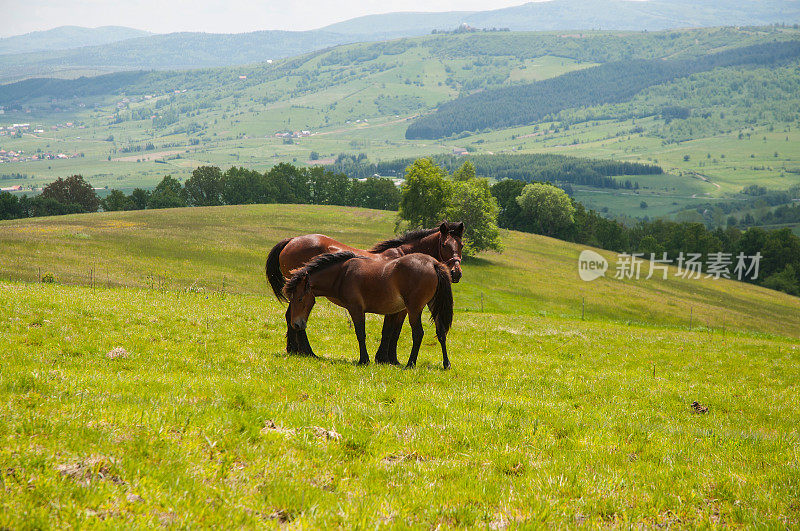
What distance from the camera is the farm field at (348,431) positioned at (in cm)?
615

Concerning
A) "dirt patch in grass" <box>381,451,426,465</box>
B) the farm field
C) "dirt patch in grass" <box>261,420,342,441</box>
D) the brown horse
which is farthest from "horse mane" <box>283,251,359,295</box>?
"dirt patch in grass" <box>381,451,426,465</box>

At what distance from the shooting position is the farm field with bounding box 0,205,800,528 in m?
6.15

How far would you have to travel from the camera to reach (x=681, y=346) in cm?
2902

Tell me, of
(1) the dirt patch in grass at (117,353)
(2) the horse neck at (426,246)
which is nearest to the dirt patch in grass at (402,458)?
(1) the dirt patch in grass at (117,353)

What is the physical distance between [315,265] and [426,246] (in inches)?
156

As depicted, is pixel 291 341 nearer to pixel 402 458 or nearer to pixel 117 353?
pixel 117 353

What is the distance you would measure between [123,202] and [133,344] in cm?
13596

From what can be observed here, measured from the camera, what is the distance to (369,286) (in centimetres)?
1536

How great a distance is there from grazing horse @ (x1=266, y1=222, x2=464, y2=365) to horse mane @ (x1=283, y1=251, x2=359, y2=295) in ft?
1.83

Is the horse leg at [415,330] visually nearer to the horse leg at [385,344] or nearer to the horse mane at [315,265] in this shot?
the horse leg at [385,344]

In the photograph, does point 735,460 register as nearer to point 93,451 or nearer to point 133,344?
point 93,451

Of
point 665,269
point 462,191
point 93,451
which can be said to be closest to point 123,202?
point 462,191

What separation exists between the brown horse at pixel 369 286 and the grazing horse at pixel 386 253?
0.63 meters

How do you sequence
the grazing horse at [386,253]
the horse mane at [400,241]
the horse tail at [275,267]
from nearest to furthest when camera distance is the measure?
the grazing horse at [386,253] → the horse mane at [400,241] → the horse tail at [275,267]
